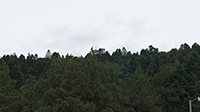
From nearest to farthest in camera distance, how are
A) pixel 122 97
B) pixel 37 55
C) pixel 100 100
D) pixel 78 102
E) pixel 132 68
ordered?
pixel 78 102, pixel 100 100, pixel 122 97, pixel 132 68, pixel 37 55

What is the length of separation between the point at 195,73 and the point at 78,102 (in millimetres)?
29922

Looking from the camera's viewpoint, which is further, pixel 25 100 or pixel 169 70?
pixel 169 70

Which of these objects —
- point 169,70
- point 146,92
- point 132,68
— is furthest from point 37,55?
point 146,92

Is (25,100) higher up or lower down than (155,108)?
higher up

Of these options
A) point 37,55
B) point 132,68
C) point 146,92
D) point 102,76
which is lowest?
point 146,92

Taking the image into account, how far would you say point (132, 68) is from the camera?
2515 inches

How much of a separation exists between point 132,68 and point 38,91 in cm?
3862

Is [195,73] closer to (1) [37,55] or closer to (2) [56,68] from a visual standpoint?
(2) [56,68]

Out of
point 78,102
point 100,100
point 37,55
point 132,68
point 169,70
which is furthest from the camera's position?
point 37,55

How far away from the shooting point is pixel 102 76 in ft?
99.7

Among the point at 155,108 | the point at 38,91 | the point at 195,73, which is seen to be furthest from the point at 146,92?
the point at 195,73

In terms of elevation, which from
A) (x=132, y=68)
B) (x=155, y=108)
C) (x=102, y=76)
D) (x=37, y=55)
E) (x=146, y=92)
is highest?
(x=37, y=55)

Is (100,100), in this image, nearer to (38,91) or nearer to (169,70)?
(38,91)

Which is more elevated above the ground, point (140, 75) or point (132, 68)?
point (132, 68)
